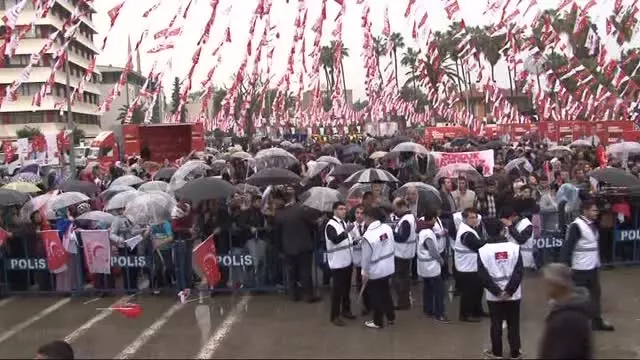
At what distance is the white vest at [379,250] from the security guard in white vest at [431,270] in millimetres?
659

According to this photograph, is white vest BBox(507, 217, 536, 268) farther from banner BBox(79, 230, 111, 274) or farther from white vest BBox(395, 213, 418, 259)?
banner BBox(79, 230, 111, 274)

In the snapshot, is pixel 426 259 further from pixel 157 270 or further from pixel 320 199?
pixel 157 270

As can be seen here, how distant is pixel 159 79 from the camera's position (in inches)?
835

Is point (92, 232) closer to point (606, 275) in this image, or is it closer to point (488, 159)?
point (606, 275)

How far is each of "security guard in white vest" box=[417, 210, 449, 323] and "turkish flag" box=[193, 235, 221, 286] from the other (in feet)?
10.6

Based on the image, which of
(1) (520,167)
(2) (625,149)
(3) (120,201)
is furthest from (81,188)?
(2) (625,149)

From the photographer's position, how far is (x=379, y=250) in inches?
338

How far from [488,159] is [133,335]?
9896mm

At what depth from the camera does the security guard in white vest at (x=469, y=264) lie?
848cm

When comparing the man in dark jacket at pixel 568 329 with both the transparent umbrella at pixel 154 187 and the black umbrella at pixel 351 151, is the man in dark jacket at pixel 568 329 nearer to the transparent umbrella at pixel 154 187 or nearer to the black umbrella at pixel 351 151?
the transparent umbrella at pixel 154 187

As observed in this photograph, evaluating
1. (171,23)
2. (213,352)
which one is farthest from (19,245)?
(171,23)

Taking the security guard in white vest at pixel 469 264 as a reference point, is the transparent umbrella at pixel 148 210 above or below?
above

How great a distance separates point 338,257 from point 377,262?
614 millimetres

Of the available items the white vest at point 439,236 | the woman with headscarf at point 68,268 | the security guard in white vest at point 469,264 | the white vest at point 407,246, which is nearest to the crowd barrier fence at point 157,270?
the woman with headscarf at point 68,268
